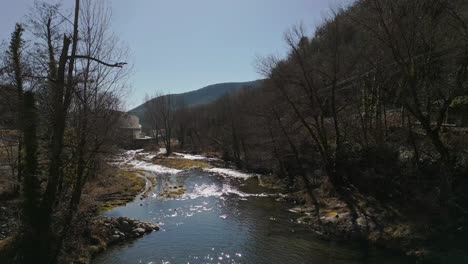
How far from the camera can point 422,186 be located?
20625 millimetres

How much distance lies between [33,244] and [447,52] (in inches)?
838

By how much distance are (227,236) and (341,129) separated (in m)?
17.6

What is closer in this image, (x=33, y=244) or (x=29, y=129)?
(x=33, y=244)

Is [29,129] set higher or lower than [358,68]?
lower

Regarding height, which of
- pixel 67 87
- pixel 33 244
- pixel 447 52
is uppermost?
pixel 447 52

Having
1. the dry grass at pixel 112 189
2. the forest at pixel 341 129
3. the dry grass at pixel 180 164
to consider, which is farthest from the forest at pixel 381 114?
the dry grass at pixel 112 189

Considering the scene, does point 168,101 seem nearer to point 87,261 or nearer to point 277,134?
point 277,134

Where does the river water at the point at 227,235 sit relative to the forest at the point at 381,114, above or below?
below

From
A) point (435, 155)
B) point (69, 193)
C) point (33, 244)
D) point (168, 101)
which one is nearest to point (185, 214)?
point (69, 193)

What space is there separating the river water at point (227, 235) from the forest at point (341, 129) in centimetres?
189

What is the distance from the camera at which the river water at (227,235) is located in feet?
53.7

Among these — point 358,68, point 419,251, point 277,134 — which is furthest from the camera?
point 277,134

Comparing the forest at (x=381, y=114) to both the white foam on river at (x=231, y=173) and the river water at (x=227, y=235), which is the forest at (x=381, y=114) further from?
the river water at (x=227, y=235)

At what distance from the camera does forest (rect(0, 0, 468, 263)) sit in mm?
14250
